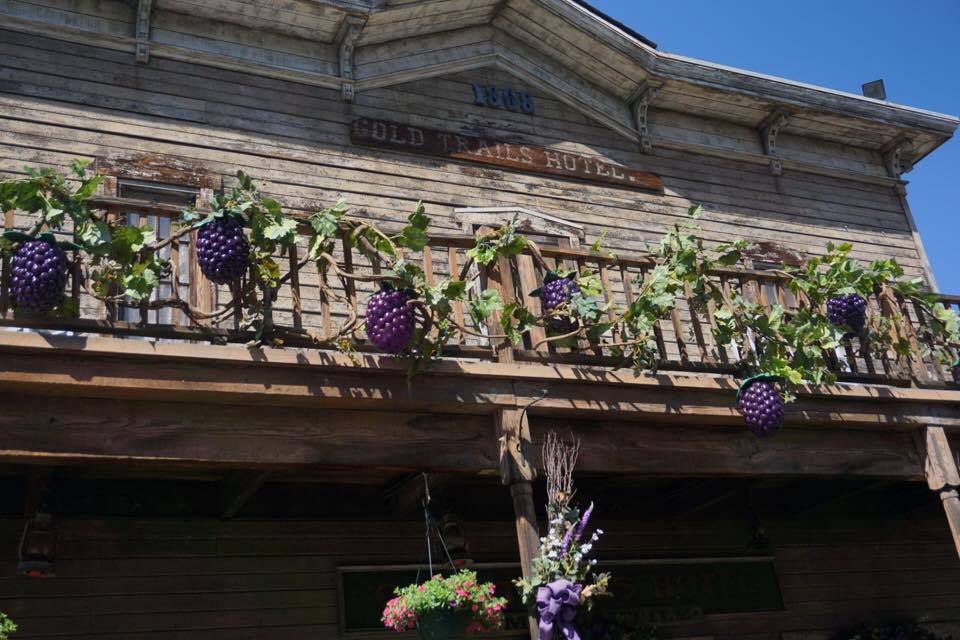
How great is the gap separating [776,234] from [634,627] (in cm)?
535

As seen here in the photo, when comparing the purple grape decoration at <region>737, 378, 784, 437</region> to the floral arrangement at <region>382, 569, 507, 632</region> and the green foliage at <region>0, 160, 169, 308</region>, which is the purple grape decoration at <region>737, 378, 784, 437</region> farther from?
the green foliage at <region>0, 160, 169, 308</region>

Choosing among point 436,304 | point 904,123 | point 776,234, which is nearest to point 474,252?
point 436,304

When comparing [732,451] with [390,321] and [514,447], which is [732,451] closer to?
[514,447]

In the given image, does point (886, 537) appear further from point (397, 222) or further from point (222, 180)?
point (222, 180)

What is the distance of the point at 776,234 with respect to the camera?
1181cm

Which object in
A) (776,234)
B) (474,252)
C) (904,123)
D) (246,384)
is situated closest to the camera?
(246,384)

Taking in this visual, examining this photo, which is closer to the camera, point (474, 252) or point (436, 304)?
point (436, 304)

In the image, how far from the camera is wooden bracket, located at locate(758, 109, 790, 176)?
12211 millimetres

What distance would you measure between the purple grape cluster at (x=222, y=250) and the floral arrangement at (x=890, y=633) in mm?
7460

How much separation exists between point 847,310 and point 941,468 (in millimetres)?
1499

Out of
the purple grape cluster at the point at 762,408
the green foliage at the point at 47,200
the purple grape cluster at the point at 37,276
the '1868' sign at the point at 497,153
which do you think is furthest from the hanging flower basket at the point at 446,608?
the '1868' sign at the point at 497,153

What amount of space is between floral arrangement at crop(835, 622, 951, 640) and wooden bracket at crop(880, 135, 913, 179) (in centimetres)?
603

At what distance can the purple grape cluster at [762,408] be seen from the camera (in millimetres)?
6793

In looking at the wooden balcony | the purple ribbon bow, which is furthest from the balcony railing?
the purple ribbon bow
